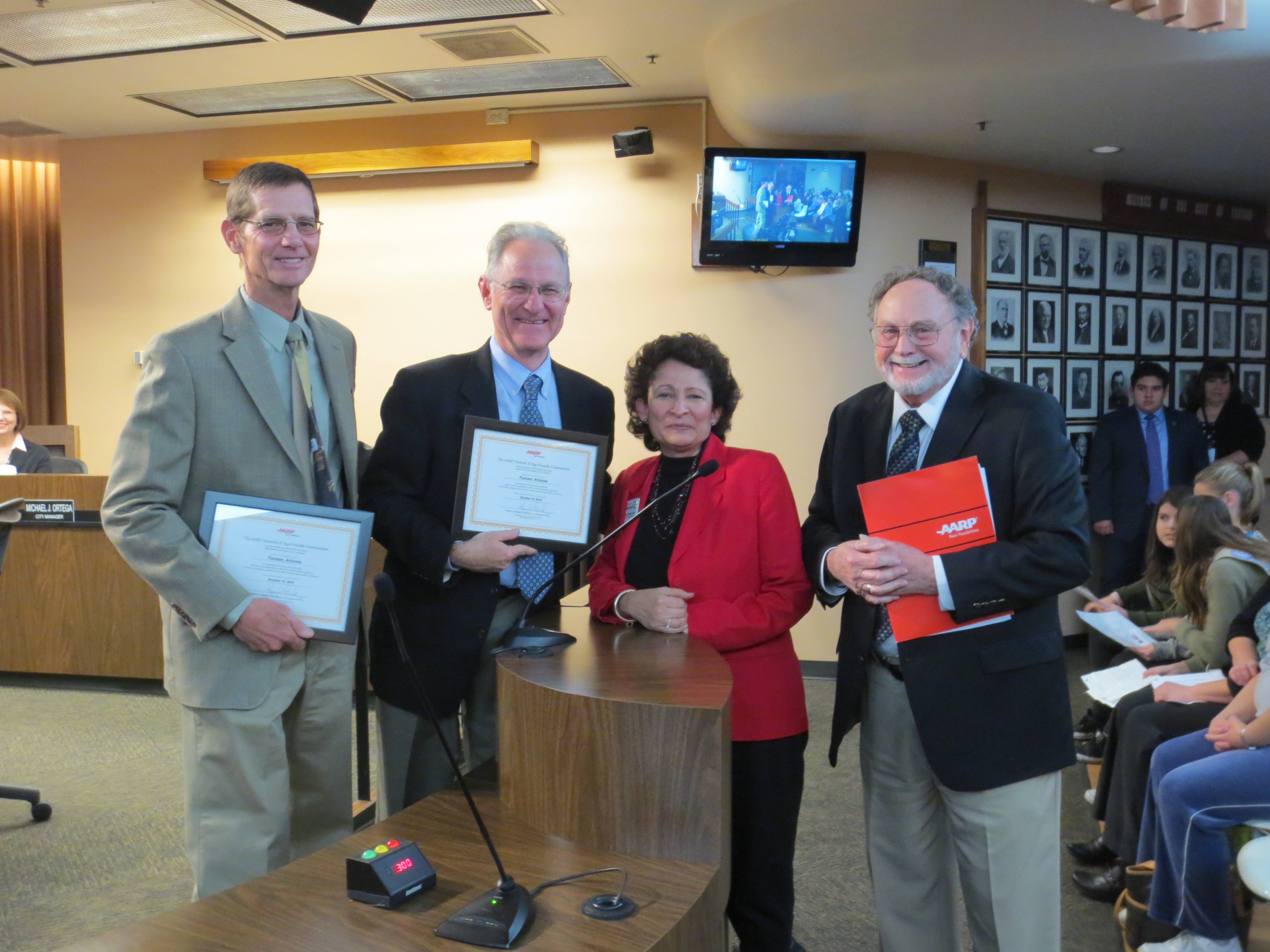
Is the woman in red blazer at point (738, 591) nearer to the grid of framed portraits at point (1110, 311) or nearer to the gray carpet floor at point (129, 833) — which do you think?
the gray carpet floor at point (129, 833)

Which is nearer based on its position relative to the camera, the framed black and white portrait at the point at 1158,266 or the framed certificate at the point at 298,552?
the framed certificate at the point at 298,552

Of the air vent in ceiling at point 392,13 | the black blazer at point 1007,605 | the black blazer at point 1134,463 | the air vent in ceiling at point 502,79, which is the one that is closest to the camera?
the black blazer at point 1007,605

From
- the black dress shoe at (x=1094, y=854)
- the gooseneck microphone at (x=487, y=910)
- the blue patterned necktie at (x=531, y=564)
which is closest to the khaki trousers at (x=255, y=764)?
the blue patterned necktie at (x=531, y=564)

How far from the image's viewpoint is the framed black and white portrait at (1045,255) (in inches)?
242

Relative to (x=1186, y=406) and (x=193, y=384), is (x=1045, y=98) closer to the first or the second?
(x=1186, y=406)

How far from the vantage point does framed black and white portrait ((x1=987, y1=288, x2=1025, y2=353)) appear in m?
6.05

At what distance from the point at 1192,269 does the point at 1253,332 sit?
79cm

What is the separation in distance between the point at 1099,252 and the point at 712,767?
606 cm

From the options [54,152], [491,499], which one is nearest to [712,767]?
[491,499]

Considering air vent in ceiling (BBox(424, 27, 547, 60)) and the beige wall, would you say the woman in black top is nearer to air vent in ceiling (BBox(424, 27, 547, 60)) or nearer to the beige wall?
the beige wall

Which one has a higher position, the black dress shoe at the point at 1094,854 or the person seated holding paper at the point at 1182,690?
the person seated holding paper at the point at 1182,690

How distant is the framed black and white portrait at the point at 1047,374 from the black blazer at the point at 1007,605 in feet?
15.5

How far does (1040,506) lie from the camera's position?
179 cm

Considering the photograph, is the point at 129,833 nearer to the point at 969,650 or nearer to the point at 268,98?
the point at 969,650
